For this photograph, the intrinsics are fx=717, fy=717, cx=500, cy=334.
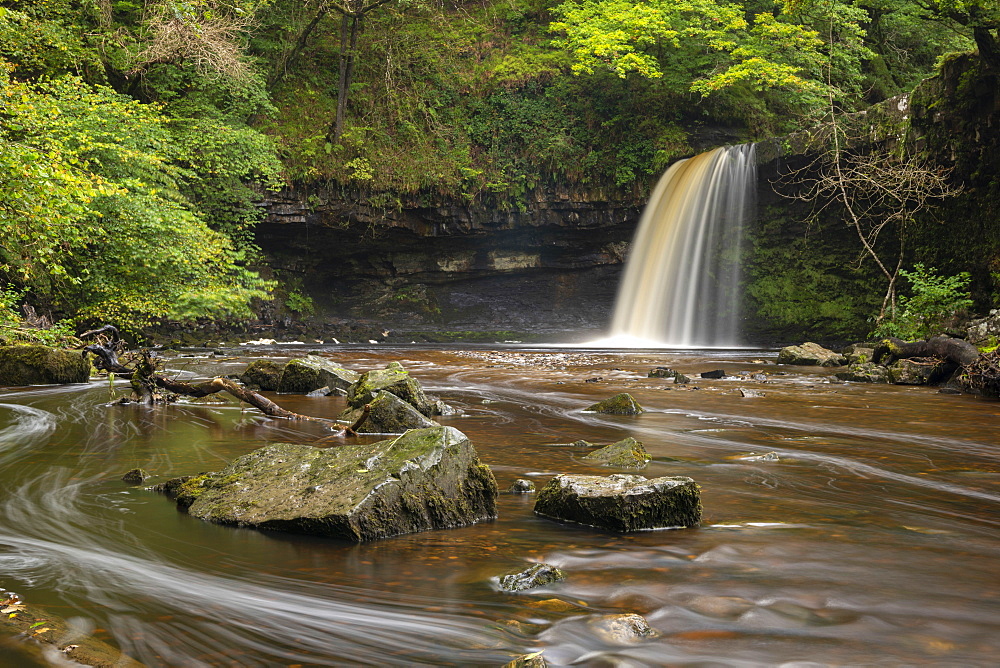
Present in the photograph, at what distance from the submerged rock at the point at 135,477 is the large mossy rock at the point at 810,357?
13.1 metres

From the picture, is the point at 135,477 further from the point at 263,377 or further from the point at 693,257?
the point at 693,257

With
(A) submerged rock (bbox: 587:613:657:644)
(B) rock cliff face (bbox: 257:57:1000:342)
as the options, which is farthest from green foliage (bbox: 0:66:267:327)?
(B) rock cliff face (bbox: 257:57:1000:342)

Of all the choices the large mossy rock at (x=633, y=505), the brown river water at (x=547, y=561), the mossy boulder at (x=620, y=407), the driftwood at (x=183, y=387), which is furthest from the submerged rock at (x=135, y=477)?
the mossy boulder at (x=620, y=407)

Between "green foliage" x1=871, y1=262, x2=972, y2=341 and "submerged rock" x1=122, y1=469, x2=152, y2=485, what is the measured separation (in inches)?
549

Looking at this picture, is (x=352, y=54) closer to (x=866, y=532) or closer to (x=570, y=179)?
(x=570, y=179)

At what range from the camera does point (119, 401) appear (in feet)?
25.8

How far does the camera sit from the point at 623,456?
4973 mm

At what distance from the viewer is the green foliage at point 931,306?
13789 mm

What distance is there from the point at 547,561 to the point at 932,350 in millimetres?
10214

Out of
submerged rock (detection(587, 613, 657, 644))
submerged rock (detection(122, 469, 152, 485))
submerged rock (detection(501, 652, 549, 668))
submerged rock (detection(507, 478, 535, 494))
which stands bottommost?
submerged rock (detection(122, 469, 152, 485))

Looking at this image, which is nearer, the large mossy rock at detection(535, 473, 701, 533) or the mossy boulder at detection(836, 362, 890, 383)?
the large mossy rock at detection(535, 473, 701, 533)

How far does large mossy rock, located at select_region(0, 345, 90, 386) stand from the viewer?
9.23 m

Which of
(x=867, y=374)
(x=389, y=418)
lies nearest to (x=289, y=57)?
(x=867, y=374)

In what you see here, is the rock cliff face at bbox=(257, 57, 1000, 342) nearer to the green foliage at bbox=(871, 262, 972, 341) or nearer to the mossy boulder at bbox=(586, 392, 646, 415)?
the green foliage at bbox=(871, 262, 972, 341)
